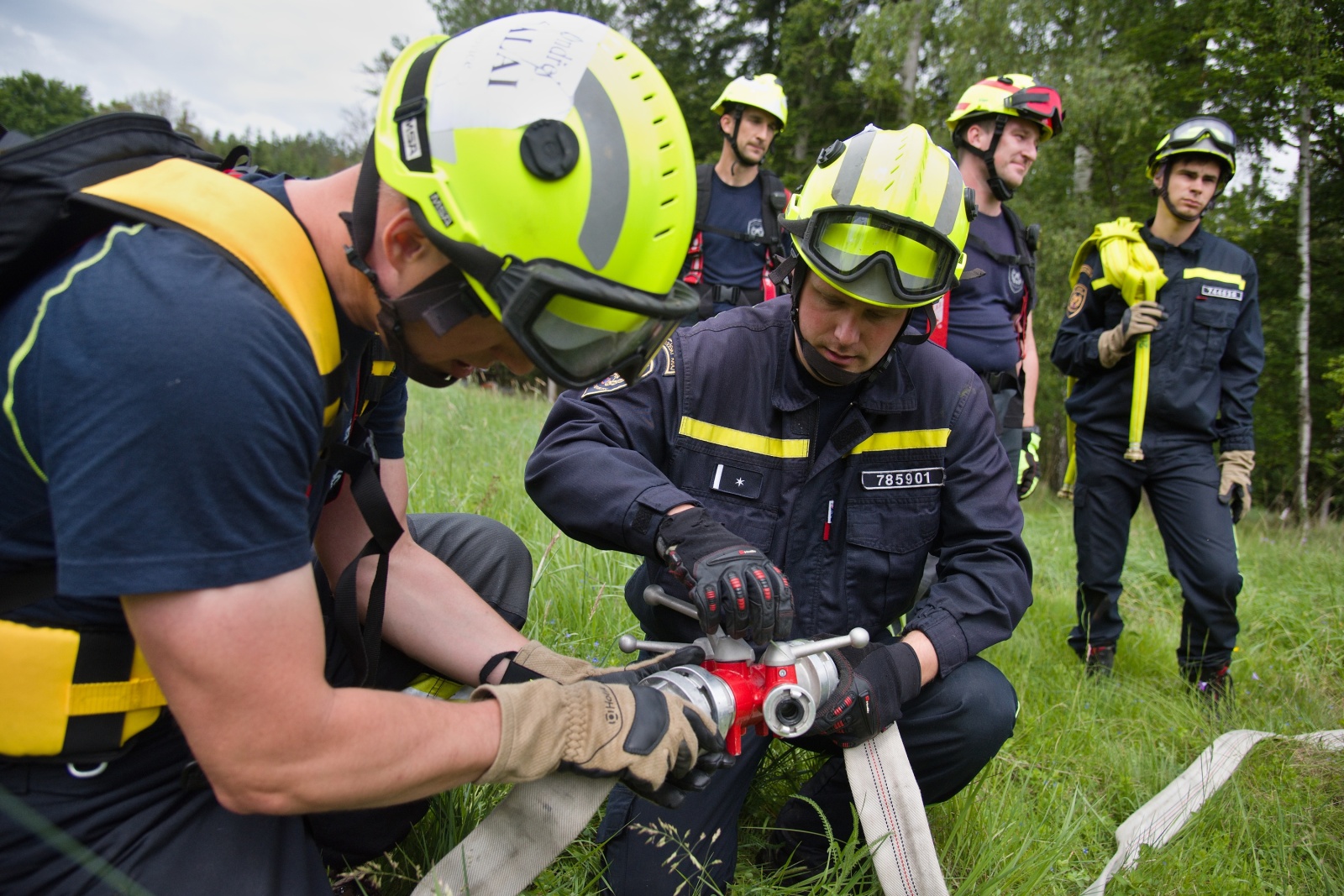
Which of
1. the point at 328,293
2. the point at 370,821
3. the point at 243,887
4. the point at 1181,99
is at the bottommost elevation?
the point at 370,821

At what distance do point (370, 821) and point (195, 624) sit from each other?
99 centimetres

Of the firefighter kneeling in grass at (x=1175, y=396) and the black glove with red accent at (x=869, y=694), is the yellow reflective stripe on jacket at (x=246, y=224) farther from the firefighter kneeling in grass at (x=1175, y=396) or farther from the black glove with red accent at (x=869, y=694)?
the firefighter kneeling in grass at (x=1175, y=396)

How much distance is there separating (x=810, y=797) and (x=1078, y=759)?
1248mm

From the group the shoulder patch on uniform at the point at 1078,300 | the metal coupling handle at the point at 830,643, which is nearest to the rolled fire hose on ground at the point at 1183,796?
the metal coupling handle at the point at 830,643

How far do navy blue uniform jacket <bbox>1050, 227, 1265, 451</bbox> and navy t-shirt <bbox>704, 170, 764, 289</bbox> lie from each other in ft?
6.93

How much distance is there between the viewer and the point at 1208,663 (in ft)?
13.6

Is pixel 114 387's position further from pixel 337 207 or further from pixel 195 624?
pixel 337 207

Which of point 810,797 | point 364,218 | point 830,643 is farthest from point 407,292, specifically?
point 810,797

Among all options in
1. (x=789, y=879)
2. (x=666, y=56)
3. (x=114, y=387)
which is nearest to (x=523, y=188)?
(x=114, y=387)

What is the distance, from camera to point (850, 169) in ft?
8.52

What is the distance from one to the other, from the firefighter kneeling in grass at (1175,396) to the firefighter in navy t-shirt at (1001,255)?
0.40 meters

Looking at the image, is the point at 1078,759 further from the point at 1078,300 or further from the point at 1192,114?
the point at 1192,114

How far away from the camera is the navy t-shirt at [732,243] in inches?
224

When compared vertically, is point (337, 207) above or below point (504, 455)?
above
